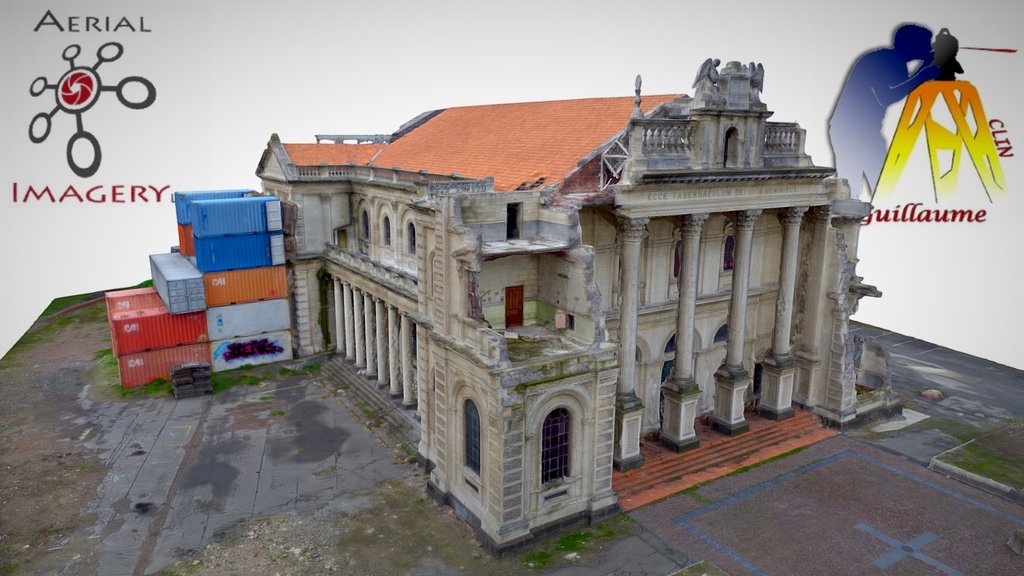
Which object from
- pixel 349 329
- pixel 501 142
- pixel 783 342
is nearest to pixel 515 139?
pixel 501 142

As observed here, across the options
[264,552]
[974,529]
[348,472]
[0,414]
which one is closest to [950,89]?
[974,529]

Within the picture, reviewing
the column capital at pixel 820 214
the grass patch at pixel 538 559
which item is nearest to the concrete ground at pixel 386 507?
the grass patch at pixel 538 559

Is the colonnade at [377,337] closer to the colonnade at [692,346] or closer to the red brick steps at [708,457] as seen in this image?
the colonnade at [692,346]

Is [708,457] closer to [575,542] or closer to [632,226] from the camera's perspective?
[575,542]

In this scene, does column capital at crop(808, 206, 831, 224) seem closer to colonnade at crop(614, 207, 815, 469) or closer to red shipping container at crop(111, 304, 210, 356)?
colonnade at crop(614, 207, 815, 469)

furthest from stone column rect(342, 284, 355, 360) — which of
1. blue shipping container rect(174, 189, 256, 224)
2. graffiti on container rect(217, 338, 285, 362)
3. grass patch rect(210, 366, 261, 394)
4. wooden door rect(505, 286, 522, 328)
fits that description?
wooden door rect(505, 286, 522, 328)

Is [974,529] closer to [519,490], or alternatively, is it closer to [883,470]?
[883,470]
